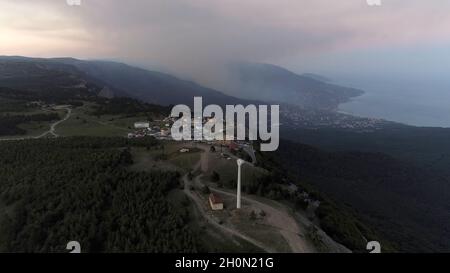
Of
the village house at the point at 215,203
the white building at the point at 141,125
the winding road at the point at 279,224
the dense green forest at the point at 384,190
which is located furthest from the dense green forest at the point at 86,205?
the dense green forest at the point at 384,190

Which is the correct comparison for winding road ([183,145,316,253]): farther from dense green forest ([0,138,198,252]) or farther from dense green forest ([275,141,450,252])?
dense green forest ([275,141,450,252])

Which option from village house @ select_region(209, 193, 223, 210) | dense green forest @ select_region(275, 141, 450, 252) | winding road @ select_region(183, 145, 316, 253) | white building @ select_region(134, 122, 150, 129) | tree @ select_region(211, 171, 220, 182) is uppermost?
white building @ select_region(134, 122, 150, 129)

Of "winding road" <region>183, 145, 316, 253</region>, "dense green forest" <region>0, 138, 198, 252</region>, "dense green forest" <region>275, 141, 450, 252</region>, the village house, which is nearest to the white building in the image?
"dense green forest" <region>0, 138, 198, 252</region>

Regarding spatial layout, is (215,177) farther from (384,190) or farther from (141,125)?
(384,190)

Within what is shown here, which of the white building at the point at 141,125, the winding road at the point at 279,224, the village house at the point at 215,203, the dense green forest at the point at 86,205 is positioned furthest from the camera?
the white building at the point at 141,125

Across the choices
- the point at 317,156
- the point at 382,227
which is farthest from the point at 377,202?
the point at 317,156

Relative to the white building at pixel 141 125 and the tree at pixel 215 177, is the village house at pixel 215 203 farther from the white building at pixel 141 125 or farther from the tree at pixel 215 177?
the white building at pixel 141 125

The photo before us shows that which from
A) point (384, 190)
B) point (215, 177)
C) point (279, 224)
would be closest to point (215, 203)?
point (279, 224)
